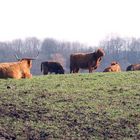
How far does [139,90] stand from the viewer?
15.1 metres

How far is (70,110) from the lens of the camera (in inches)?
526

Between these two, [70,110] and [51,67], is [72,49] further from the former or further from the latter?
[70,110]

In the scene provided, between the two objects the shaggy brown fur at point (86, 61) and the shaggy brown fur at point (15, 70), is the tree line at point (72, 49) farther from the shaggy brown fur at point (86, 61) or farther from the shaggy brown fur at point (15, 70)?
the shaggy brown fur at point (15, 70)

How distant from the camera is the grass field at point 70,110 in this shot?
1227 centimetres

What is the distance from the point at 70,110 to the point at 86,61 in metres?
11.8

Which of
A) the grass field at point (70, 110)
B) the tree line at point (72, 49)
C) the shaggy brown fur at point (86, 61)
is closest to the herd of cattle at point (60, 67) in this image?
the shaggy brown fur at point (86, 61)

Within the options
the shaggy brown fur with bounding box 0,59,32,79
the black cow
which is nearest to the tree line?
the black cow

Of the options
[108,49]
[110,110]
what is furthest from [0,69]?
[108,49]

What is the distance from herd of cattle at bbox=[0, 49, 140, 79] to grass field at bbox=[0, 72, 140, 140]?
1.98 m

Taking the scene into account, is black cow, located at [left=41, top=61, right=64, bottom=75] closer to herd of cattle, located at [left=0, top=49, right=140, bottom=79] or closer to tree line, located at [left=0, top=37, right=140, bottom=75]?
herd of cattle, located at [left=0, top=49, right=140, bottom=79]

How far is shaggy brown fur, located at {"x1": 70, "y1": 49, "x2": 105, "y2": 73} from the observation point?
979 inches

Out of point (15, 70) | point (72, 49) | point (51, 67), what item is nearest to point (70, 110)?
point (15, 70)

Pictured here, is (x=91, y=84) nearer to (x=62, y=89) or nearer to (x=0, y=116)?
(x=62, y=89)

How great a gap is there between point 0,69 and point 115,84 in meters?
4.17
